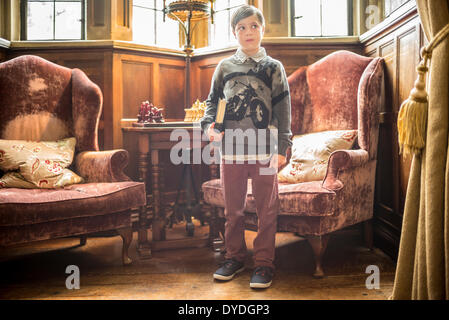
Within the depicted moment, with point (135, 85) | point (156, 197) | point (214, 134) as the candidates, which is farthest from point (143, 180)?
point (135, 85)

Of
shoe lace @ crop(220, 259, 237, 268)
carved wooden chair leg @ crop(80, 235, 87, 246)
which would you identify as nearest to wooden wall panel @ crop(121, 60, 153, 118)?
carved wooden chair leg @ crop(80, 235, 87, 246)

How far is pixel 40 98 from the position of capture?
2451mm

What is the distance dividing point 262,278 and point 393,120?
121cm

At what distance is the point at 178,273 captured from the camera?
1.97 m

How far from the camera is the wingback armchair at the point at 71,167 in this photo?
1.82 metres

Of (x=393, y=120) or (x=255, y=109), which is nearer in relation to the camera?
(x=255, y=109)

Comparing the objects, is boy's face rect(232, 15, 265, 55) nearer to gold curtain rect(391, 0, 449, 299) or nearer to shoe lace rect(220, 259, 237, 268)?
gold curtain rect(391, 0, 449, 299)

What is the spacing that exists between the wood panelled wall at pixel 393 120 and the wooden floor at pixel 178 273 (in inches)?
7.6

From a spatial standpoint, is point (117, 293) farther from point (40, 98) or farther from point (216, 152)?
point (40, 98)

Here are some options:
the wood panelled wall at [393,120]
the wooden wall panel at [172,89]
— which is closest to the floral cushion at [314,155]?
the wood panelled wall at [393,120]

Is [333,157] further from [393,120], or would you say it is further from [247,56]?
[247,56]

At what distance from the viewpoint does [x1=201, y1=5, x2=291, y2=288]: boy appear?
68.7 inches
